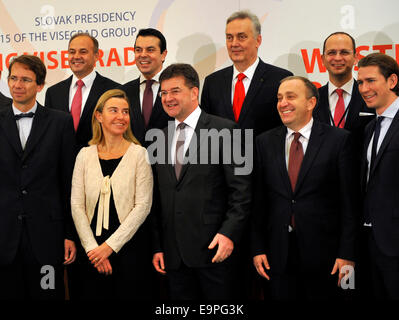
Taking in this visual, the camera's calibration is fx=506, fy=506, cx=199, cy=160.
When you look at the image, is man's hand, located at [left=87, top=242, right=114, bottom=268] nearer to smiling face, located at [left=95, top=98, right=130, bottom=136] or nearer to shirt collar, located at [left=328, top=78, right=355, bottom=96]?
smiling face, located at [left=95, top=98, right=130, bottom=136]

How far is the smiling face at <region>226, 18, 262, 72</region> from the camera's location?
163 inches

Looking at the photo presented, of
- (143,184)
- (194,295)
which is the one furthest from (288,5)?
(194,295)

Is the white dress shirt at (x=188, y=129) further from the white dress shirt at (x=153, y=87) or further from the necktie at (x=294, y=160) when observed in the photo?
the white dress shirt at (x=153, y=87)

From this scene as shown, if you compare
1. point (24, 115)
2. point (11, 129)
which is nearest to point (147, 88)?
point (24, 115)

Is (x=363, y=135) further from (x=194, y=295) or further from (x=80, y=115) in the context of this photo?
(x=80, y=115)

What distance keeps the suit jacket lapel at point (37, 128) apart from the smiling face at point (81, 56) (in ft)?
3.25

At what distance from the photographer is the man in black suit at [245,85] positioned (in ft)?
13.0

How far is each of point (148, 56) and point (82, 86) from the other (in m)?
0.70

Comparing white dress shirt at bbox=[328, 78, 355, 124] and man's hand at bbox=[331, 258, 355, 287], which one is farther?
white dress shirt at bbox=[328, 78, 355, 124]

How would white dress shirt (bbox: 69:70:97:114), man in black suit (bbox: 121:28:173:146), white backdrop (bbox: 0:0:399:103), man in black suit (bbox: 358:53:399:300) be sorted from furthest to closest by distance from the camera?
1. white backdrop (bbox: 0:0:399:103)
2. white dress shirt (bbox: 69:70:97:114)
3. man in black suit (bbox: 121:28:173:146)
4. man in black suit (bbox: 358:53:399:300)

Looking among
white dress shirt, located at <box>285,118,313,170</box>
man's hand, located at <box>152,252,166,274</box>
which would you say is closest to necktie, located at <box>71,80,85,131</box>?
man's hand, located at <box>152,252,166,274</box>

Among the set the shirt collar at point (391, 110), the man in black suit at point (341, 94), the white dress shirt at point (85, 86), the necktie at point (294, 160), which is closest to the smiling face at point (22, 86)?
the white dress shirt at point (85, 86)

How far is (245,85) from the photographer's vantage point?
4098 millimetres

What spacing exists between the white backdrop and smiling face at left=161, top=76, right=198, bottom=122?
167 centimetres
